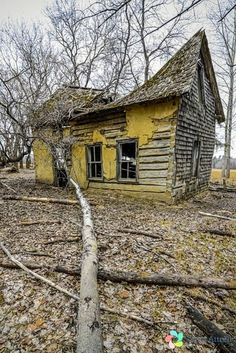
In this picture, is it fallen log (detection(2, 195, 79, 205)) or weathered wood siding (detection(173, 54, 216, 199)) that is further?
weathered wood siding (detection(173, 54, 216, 199))

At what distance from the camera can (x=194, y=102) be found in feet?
30.6

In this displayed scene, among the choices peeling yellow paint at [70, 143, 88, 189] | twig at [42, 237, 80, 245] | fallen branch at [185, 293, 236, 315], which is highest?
peeling yellow paint at [70, 143, 88, 189]

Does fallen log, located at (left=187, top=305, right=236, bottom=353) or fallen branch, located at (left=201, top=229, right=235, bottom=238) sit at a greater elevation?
fallen branch, located at (left=201, top=229, right=235, bottom=238)

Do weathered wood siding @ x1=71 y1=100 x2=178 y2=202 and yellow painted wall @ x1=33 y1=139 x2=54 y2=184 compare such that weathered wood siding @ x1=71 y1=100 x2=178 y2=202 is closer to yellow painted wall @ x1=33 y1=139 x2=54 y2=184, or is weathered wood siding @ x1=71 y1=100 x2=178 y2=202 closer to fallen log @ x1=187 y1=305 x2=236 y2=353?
→ yellow painted wall @ x1=33 y1=139 x2=54 y2=184

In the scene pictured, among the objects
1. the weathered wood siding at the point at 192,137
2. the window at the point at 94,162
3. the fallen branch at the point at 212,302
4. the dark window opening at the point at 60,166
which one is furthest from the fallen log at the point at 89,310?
the dark window opening at the point at 60,166

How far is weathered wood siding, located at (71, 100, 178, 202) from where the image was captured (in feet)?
26.5

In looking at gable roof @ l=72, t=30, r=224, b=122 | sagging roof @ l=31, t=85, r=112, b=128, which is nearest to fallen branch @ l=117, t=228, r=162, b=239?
gable roof @ l=72, t=30, r=224, b=122

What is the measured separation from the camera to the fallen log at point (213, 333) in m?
2.35

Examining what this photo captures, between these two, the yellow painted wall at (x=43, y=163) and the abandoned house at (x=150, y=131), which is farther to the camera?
the yellow painted wall at (x=43, y=163)

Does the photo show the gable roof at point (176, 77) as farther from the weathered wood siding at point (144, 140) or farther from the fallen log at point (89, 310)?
the fallen log at point (89, 310)

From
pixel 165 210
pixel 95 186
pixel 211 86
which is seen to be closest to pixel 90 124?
pixel 95 186

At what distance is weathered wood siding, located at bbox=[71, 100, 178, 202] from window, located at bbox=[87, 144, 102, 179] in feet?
1.02

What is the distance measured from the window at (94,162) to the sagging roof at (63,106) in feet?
6.05

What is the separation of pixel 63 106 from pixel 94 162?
10.4ft
